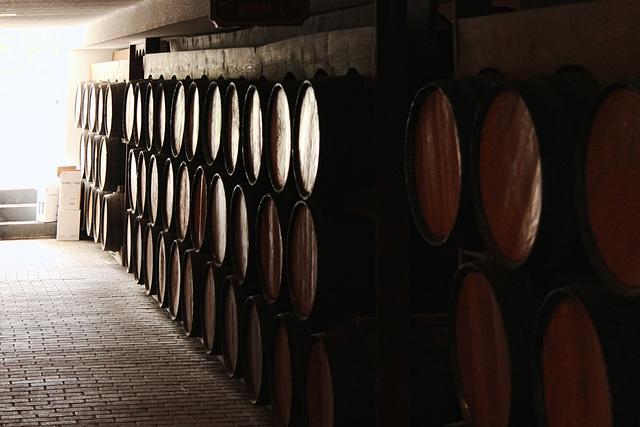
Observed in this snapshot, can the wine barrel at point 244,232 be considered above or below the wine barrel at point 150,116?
below

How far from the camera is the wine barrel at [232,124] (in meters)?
4.42

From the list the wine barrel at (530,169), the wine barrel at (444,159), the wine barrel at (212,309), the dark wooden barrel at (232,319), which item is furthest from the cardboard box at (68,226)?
the wine barrel at (530,169)

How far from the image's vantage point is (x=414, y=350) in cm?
304

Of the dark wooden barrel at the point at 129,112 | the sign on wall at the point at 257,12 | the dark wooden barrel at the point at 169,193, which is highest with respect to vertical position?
the dark wooden barrel at the point at 129,112

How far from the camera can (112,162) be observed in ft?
27.5

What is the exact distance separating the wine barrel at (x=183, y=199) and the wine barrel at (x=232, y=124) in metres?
0.85

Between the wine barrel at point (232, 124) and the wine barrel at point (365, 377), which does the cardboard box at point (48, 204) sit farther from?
the wine barrel at point (365, 377)

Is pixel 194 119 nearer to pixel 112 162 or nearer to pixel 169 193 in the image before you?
pixel 169 193

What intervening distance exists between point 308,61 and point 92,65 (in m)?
7.82

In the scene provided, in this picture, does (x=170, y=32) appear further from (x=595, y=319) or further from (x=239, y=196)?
(x=595, y=319)

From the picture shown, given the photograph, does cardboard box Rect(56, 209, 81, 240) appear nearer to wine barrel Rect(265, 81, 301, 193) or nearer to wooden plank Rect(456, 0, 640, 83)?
wine barrel Rect(265, 81, 301, 193)

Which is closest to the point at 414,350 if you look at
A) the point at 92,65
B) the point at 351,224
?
the point at 351,224

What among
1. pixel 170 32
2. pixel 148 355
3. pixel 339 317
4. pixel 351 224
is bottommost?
pixel 148 355

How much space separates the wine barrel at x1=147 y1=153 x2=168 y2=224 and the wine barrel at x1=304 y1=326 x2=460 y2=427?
3.05 meters
